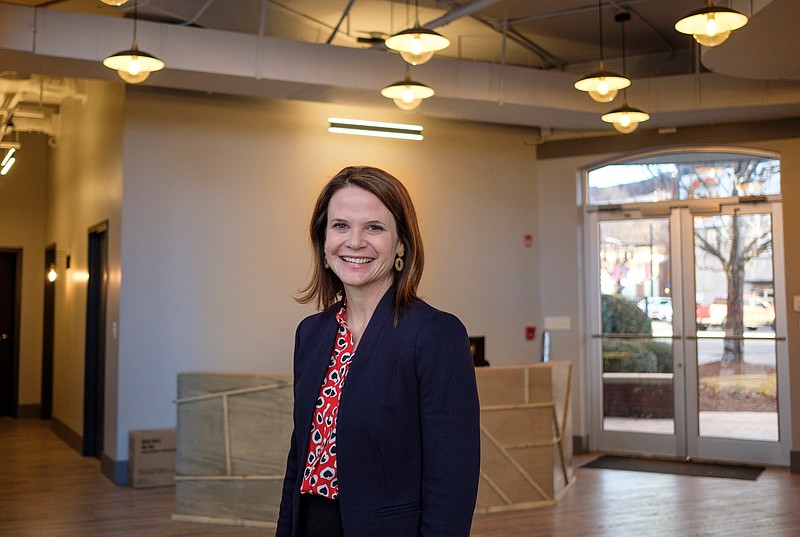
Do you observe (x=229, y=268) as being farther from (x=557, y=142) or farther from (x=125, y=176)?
(x=557, y=142)

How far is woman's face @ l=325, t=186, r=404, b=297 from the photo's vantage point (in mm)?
1978

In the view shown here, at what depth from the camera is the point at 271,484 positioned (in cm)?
613

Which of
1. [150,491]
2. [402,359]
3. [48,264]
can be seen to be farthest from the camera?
[48,264]

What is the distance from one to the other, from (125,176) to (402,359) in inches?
248

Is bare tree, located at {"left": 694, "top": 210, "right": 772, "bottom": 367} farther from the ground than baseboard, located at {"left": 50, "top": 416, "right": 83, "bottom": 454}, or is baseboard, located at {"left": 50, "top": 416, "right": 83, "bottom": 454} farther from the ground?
bare tree, located at {"left": 694, "top": 210, "right": 772, "bottom": 367}

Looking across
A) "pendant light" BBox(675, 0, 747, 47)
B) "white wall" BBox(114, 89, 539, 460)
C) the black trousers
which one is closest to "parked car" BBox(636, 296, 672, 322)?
"white wall" BBox(114, 89, 539, 460)

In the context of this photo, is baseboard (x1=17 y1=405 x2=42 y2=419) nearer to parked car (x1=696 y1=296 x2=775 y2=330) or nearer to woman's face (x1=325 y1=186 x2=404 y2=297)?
parked car (x1=696 y1=296 x2=775 y2=330)

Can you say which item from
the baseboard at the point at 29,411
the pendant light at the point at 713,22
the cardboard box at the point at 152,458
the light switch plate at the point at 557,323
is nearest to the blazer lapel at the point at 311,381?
the pendant light at the point at 713,22

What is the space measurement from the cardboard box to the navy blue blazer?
5931 mm

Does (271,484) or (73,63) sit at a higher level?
(73,63)

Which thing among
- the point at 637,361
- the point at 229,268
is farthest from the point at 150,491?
the point at 637,361

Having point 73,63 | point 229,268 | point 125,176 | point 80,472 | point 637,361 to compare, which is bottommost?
point 80,472

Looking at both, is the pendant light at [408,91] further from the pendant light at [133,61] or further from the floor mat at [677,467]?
the floor mat at [677,467]

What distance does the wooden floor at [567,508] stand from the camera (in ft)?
20.0
